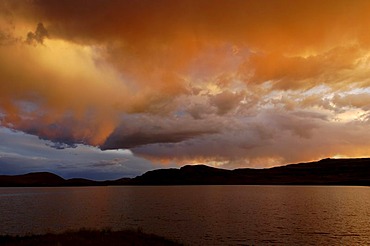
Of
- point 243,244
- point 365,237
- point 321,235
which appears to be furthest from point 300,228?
point 243,244

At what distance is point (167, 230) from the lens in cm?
6347

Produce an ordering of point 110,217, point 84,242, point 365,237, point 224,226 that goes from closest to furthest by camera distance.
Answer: point 84,242, point 365,237, point 224,226, point 110,217

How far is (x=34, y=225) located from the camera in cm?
7081

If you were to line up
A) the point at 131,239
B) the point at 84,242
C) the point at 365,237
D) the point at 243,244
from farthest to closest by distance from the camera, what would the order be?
the point at 365,237 → the point at 243,244 → the point at 131,239 → the point at 84,242

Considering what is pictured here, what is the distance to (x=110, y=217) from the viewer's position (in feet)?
274

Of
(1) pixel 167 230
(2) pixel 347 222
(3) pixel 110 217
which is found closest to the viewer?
(1) pixel 167 230

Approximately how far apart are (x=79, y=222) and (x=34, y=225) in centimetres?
954

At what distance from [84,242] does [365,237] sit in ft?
157

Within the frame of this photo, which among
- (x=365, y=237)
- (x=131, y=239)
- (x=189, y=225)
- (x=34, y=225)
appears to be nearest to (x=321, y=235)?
(x=365, y=237)

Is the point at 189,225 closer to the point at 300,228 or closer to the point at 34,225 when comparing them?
the point at 300,228

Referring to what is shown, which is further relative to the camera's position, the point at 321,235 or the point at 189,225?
the point at 189,225

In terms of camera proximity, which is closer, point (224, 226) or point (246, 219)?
point (224, 226)

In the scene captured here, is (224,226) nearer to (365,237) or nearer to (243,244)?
(243,244)

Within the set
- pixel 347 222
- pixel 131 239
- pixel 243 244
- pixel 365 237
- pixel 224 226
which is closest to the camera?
pixel 131 239
